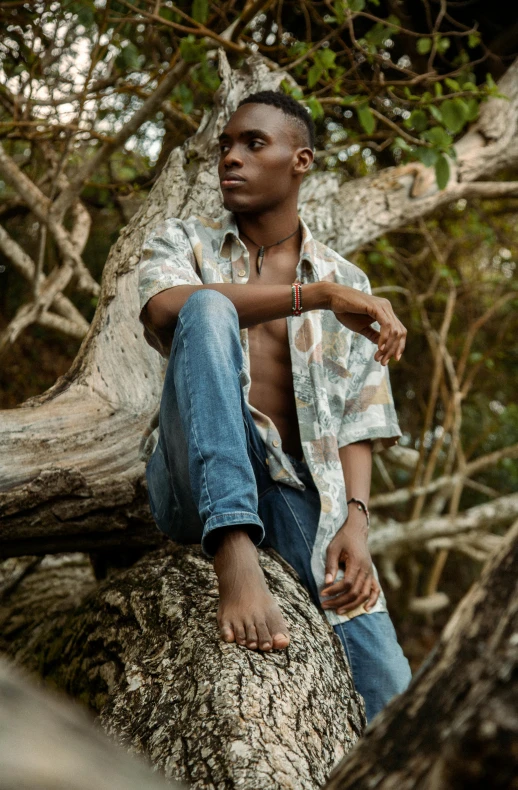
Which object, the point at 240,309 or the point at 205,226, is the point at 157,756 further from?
the point at 205,226

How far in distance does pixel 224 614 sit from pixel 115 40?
3.01 meters

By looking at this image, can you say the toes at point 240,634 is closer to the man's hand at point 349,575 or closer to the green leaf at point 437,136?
the man's hand at point 349,575

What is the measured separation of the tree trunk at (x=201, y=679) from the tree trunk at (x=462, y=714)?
20.1 inches

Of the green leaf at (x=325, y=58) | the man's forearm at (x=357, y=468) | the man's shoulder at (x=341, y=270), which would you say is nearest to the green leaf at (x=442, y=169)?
the green leaf at (x=325, y=58)

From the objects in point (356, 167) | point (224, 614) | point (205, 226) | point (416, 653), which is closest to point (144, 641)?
point (224, 614)

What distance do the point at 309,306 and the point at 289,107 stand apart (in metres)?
1.09

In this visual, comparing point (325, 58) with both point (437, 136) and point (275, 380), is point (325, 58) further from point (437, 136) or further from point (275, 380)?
point (275, 380)

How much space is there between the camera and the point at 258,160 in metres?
2.69

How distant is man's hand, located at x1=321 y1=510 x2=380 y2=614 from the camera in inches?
87.9

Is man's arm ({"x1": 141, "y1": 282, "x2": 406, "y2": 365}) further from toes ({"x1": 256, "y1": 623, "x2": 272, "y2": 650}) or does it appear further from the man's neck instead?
toes ({"x1": 256, "y1": 623, "x2": 272, "y2": 650})

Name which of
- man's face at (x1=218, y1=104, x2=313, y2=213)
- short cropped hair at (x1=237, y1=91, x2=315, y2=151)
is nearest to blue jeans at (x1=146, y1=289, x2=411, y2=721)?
man's face at (x1=218, y1=104, x2=313, y2=213)

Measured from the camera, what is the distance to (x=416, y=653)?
6.34 metres

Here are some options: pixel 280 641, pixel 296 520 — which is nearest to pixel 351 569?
pixel 296 520

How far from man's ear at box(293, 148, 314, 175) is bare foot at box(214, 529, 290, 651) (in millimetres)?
1558
